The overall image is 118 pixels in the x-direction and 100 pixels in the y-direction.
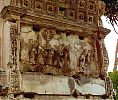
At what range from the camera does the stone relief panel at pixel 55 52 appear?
523 centimetres

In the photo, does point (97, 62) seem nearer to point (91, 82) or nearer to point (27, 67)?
point (91, 82)

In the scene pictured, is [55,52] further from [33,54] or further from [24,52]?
[24,52]

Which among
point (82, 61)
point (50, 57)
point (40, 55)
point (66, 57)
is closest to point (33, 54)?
point (40, 55)

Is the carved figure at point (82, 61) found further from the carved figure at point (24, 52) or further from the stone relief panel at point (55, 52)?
the carved figure at point (24, 52)

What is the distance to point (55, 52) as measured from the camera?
5543 millimetres

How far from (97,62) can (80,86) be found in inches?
27.3

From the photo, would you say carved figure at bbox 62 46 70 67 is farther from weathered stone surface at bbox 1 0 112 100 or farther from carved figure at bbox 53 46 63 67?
carved figure at bbox 53 46 63 67

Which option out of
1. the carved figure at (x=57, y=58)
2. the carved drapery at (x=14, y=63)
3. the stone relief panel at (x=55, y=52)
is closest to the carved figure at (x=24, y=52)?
the stone relief panel at (x=55, y=52)

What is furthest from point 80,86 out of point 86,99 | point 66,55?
point 66,55

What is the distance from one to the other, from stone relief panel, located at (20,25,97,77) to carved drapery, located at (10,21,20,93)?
0.13m

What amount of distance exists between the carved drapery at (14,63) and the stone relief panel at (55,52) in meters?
0.13

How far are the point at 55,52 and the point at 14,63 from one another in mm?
865

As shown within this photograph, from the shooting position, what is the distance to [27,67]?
5.16m

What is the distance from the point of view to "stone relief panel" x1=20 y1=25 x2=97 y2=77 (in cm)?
523
